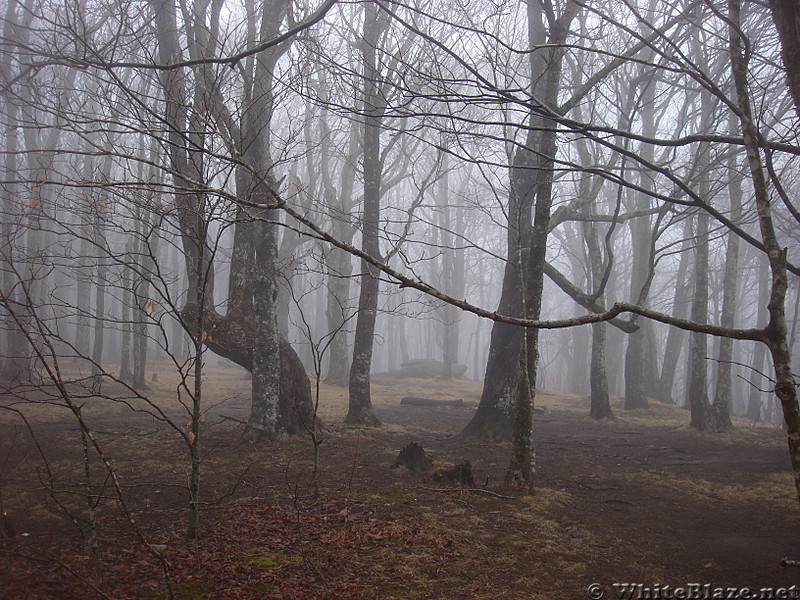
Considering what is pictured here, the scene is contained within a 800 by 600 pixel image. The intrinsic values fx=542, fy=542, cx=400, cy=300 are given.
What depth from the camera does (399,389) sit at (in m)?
21.4

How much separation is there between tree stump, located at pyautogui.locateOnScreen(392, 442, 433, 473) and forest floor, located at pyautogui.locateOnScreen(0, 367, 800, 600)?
0.23 meters

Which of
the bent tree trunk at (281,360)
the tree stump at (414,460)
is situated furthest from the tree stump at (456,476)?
the bent tree trunk at (281,360)

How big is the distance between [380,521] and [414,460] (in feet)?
7.50

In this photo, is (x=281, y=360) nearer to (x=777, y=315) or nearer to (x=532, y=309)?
(x=532, y=309)

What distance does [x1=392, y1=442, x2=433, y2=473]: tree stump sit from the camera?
25.2ft

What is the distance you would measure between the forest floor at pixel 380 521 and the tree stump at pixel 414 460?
23cm

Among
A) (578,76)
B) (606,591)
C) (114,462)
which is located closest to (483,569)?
(606,591)

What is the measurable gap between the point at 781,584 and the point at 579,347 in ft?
78.2

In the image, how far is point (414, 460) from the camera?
7734mm

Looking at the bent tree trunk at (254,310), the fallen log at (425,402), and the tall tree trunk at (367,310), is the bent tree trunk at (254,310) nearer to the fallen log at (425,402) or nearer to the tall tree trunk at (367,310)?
the tall tree trunk at (367,310)

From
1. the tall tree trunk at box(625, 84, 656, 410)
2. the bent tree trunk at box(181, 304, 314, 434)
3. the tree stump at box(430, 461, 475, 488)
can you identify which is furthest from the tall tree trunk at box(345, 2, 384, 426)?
the tall tree trunk at box(625, 84, 656, 410)

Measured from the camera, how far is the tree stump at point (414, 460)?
7.68 metres

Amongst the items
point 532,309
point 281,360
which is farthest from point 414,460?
point 281,360

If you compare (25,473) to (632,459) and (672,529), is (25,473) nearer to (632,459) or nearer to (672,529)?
(672,529)
